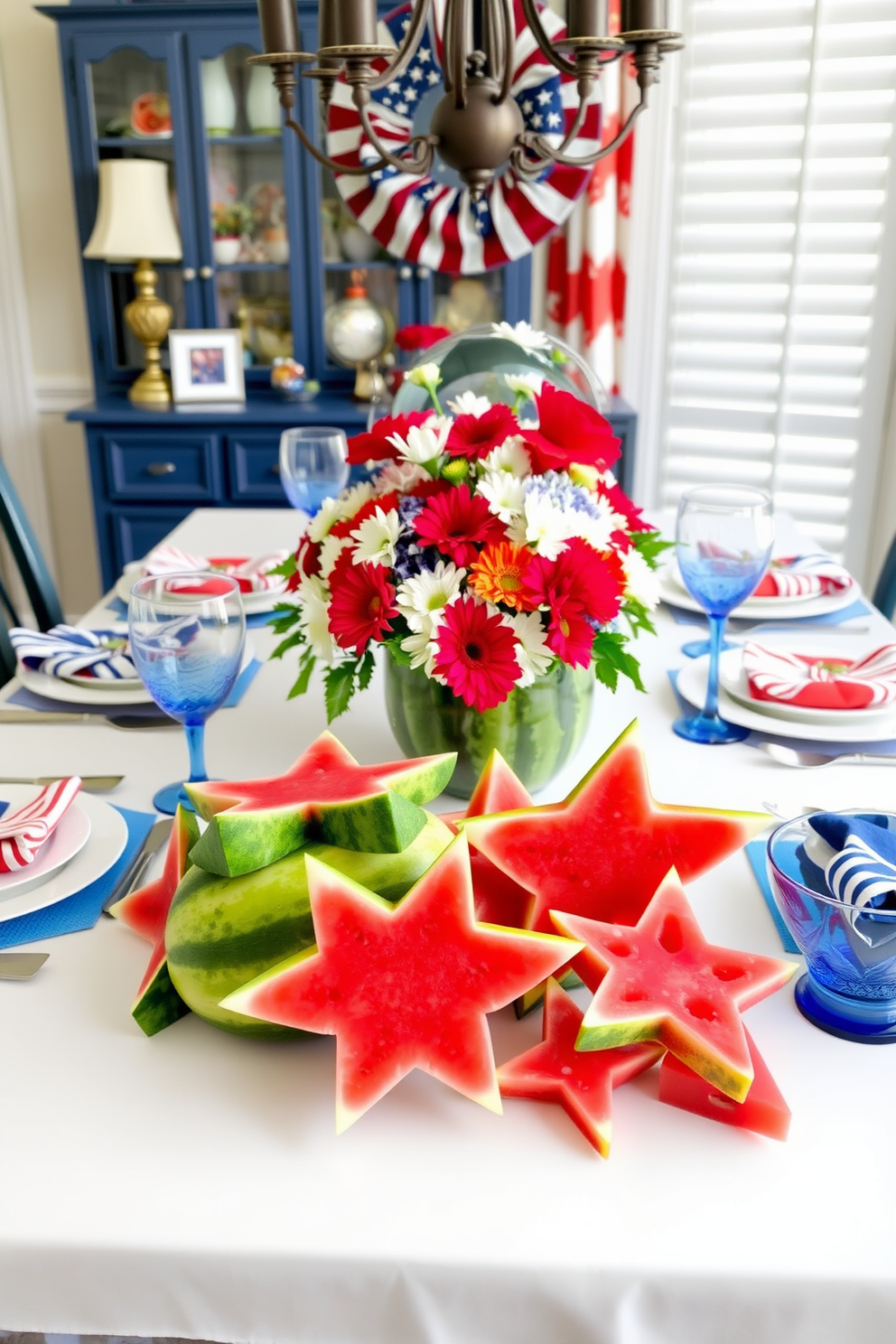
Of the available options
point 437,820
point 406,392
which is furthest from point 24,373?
point 437,820

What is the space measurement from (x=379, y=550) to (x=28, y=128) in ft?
10.5

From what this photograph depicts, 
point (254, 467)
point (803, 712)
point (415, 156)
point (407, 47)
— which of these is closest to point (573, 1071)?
point (803, 712)

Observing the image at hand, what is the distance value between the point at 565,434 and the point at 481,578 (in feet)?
0.57

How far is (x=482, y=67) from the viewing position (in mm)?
1354

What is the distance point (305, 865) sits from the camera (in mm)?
667

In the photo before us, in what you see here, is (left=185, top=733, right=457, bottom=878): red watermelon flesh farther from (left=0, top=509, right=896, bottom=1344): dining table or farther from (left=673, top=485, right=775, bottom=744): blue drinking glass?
(left=673, top=485, right=775, bottom=744): blue drinking glass

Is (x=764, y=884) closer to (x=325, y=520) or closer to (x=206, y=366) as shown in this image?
(x=325, y=520)

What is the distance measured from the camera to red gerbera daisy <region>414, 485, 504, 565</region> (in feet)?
2.95

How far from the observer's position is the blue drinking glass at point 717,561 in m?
1.13

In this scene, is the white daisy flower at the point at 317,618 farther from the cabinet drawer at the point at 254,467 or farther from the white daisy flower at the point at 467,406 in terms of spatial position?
the cabinet drawer at the point at 254,467

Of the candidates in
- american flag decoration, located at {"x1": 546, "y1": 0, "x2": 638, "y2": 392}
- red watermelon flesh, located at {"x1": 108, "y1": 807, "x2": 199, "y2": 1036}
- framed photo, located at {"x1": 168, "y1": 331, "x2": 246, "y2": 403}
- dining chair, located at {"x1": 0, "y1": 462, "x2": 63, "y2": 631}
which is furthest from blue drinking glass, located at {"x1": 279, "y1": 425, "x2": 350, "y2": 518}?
american flag decoration, located at {"x1": 546, "y1": 0, "x2": 638, "y2": 392}

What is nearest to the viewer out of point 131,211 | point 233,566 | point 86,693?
point 86,693

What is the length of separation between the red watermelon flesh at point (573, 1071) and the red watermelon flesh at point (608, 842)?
0.09 m

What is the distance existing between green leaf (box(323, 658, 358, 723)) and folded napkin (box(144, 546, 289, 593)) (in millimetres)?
624
